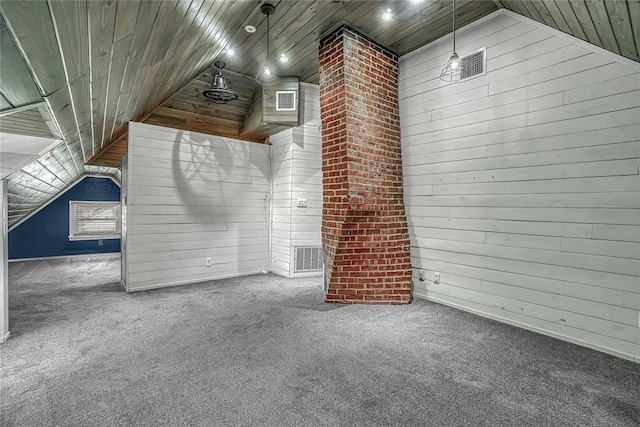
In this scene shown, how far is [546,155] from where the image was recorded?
98.1 inches

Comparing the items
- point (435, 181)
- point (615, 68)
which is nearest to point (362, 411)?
point (435, 181)

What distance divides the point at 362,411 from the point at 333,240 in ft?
6.00

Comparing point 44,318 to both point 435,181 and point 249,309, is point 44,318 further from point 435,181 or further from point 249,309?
point 435,181

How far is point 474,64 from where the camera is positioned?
116 inches

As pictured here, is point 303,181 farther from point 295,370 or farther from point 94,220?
point 94,220

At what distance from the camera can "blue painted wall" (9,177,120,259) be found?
588cm

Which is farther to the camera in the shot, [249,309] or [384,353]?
[249,309]

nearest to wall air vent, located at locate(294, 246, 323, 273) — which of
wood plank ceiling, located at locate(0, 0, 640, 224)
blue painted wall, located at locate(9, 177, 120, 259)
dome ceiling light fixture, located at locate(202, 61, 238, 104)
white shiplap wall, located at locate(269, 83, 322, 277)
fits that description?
white shiplap wall, located at locate(269, 83, 322, 277)

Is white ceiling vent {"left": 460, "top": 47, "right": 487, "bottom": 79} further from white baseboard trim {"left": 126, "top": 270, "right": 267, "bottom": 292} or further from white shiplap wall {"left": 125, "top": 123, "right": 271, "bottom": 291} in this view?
white baseboard trim {"left": 126, "top": 270, "right": 267, "bottom": 292}

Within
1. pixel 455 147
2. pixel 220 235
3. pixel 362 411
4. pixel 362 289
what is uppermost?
pixel 455 147

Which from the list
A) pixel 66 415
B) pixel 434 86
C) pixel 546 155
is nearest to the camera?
pixel 66 415

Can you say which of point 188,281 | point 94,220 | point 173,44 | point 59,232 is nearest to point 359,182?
point 173,44

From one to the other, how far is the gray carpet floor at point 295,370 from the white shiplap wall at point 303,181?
1.44 m

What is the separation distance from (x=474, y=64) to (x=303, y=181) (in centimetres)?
254
